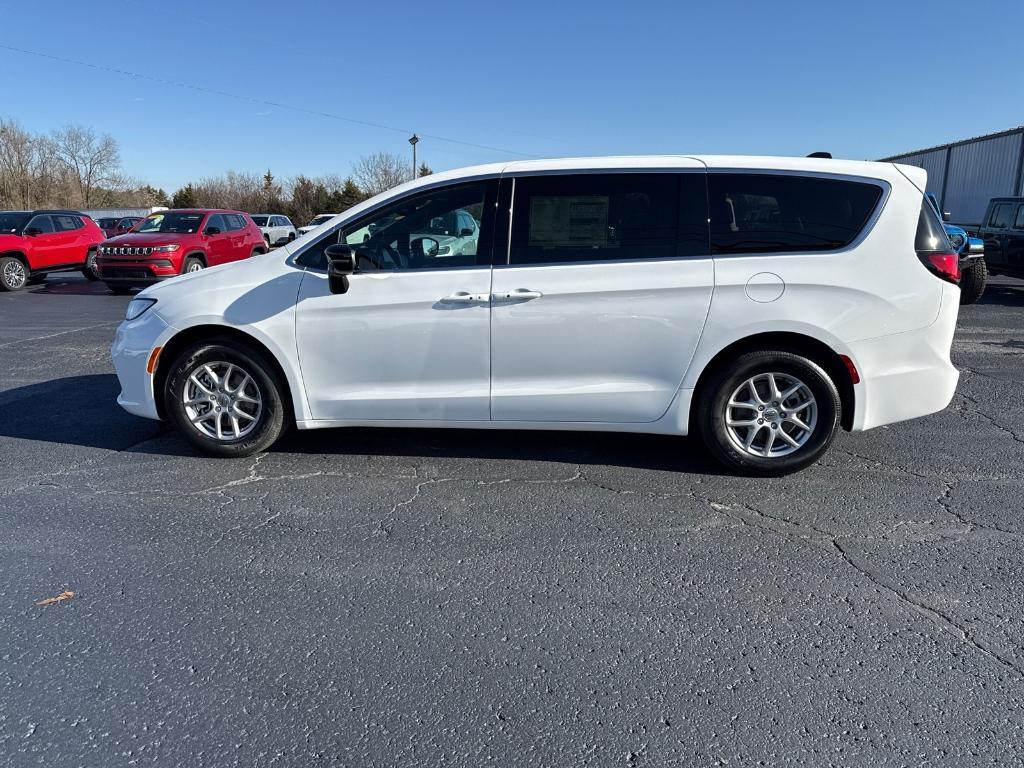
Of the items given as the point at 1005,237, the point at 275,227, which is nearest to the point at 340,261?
the point at 1005,237

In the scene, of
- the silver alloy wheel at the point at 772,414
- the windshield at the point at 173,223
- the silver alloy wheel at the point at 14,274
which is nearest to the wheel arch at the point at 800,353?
the silver alloy wheel at the point at 772,414

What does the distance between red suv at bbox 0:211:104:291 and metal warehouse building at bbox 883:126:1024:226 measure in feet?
64.7

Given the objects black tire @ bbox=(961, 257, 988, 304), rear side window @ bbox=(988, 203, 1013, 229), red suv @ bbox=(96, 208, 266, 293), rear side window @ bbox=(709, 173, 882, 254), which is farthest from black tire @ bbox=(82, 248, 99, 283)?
rear side window @ bbox=(988, 203, 1013, 229)

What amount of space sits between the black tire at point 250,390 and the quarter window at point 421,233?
0.70m

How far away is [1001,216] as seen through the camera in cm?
1391

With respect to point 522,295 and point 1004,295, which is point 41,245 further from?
point 1004,295

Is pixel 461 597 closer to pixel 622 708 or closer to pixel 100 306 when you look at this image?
pixel 622 708

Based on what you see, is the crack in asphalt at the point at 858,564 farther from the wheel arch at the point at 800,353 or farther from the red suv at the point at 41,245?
the red suv at the point at 41,245

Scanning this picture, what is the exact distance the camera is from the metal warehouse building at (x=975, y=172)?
18.1 meters

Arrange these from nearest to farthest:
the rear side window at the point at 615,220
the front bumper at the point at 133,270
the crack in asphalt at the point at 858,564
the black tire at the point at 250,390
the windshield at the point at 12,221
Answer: the crack in asphalt at the point at 858,564, the rear side window at the point at 615,220, the black tire at the point at 250,390, the front bumper at the point at 133,270, the windshield at the point at 12,221

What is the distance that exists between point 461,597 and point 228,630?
0.92m

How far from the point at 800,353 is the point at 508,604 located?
2.42 metres

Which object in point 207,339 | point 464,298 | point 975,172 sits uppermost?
point 975,172

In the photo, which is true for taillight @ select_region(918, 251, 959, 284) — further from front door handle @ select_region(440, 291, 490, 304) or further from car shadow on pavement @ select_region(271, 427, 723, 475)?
front door handle @ select_region(440, 291, 490, 304)
